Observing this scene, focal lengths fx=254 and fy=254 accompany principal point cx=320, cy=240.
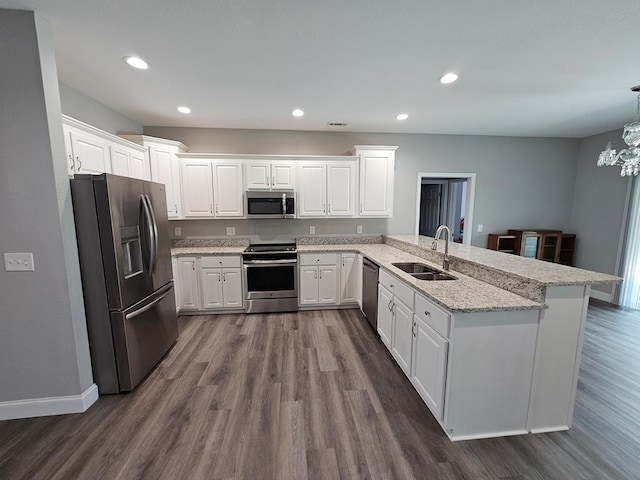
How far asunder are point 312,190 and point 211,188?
1498mm

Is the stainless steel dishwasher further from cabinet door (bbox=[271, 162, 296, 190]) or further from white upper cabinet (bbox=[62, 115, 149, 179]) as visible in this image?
white upper cabinet (bbox=[62, 115, 149, 179])

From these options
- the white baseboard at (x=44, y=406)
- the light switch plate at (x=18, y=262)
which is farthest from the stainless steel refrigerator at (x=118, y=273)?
the light switch plate at (x=18, y=262)

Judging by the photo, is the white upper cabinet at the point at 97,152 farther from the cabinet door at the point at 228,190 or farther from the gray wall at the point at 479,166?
the gray wall at the point at 479,166

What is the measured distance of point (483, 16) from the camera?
5.22 feet

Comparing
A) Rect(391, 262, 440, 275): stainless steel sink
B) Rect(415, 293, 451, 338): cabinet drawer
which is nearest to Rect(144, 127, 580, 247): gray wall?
Rect(391, 262, 440, 275): stainless steel sink

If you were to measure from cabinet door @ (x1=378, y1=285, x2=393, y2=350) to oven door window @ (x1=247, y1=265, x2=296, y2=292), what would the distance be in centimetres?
136

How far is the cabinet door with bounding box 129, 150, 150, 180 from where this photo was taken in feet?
10.1

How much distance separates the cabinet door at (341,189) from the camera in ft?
12.9

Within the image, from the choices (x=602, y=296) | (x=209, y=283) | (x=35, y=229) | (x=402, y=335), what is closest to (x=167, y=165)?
(x=209, y=283)

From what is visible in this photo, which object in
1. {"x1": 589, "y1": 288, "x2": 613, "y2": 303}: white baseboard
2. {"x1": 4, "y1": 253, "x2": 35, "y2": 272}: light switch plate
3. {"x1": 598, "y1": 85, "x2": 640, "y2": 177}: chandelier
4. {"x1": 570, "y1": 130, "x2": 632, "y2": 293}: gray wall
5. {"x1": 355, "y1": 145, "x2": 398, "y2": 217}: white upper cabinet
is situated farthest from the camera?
{"x1": 589, "y1": 288, "x2": 613, "y2": 303}: white baseboard

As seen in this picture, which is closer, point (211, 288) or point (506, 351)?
point (506, 351)

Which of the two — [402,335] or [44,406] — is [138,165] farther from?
[402,335]

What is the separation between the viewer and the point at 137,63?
2.12m

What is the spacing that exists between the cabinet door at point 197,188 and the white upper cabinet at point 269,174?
1.91ft
